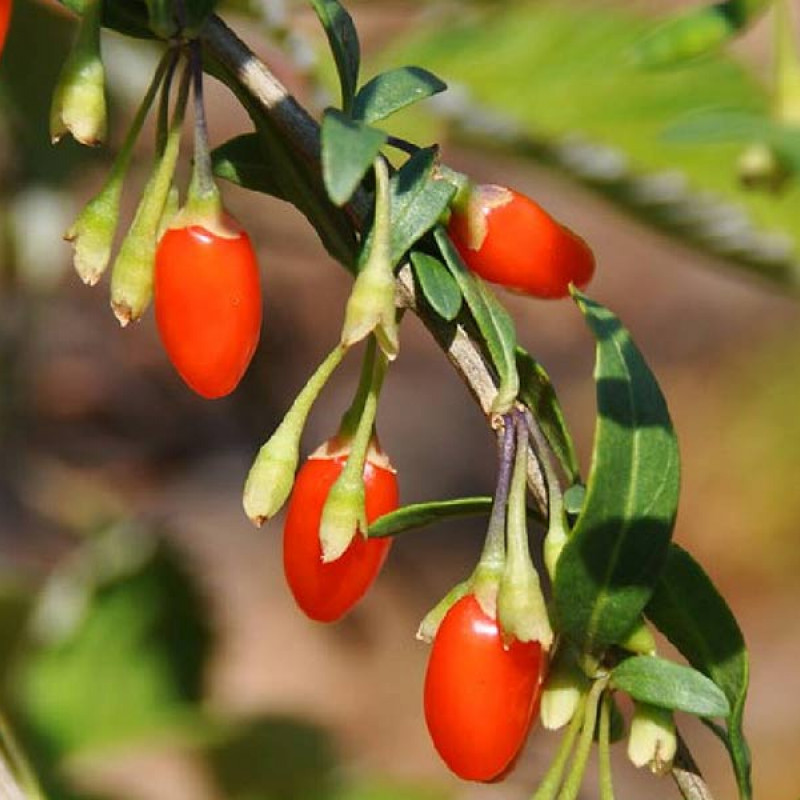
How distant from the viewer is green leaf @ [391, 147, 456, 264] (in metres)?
0.89

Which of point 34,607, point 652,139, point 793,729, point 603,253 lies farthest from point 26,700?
point 603,253

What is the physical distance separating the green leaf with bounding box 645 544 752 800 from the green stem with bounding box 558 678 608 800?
72mm

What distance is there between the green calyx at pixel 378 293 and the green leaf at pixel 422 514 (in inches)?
3.8

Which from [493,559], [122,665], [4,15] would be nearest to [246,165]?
[4,15]

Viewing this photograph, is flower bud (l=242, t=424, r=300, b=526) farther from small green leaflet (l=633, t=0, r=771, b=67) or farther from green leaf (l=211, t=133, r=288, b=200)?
small green leaflet (l=633, t=0, r=771, b=67)

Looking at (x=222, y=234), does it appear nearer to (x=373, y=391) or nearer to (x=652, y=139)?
(x=373, y=391)

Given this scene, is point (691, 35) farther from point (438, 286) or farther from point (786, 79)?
point (438, 286)

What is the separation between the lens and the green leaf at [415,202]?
0.89 metres

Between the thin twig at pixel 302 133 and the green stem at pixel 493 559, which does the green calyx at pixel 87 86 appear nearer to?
the thin twig at pixel 302 133

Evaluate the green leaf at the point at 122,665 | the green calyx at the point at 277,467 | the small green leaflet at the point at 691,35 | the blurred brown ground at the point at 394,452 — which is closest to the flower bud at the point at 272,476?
the green calyx at the point at 277,467

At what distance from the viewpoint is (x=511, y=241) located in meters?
0.92

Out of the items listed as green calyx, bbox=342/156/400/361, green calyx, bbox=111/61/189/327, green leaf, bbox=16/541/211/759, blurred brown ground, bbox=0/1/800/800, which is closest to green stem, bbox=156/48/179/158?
green calyx, bbox=111/61/189/327

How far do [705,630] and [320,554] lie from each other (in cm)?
22

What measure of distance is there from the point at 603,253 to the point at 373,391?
16.4 feet
